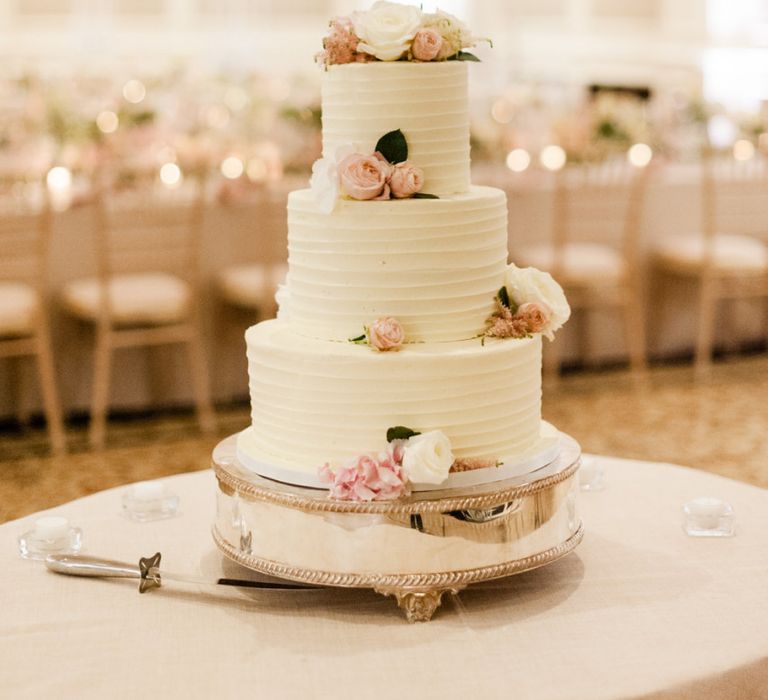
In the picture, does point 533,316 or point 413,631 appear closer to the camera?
point 413,631

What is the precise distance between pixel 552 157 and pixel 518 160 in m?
0.19

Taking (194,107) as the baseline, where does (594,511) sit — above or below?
below

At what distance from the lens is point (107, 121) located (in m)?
7.23

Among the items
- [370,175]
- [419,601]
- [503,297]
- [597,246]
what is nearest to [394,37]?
[370,175]

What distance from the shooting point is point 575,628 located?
212 centimetres

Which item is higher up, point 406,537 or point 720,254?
point 406,537

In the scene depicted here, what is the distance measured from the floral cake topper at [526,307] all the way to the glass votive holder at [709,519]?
51 cm

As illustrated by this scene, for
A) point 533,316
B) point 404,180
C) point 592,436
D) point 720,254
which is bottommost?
point 592,436

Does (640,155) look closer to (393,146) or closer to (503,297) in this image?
(503,297)

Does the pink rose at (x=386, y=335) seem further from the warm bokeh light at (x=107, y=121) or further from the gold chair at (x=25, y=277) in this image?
the warm bokeh light at (x=107, y=121)

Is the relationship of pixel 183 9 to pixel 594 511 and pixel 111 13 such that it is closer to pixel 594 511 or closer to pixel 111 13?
pixel 111 13

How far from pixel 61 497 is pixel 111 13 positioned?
9063 millimetres

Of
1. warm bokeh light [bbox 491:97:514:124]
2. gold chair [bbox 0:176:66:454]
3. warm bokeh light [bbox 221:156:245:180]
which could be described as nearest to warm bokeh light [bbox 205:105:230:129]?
warm bokeh light [bbox 221:156:245:180]

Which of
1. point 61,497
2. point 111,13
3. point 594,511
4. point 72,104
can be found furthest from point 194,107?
point 111,13
